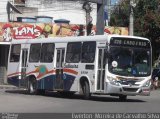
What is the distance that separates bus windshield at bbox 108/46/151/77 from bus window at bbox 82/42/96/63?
1109mm

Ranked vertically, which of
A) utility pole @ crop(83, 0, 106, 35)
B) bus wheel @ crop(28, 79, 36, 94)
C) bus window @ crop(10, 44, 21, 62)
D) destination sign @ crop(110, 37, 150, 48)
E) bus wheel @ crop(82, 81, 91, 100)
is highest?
utility pole @ crop(83, 0, 106, 35)

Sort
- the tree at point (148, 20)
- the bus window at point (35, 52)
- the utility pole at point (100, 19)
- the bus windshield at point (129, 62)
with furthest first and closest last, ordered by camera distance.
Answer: the tree at point (148, 20), the utility pole at point (100, 19), the bus window at point (35, 52), the bus windshield at point (129, 62)

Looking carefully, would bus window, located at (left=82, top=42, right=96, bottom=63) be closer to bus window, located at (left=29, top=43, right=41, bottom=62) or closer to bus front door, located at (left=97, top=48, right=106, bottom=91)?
bus front door, located at (left=97, top=48, right=106, bottom=91)

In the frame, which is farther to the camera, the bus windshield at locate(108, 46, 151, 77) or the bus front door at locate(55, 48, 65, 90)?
the bus front door at locate(55, 48, 65, 90)

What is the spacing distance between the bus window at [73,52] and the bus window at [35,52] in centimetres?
261

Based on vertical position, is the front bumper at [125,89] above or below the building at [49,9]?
below

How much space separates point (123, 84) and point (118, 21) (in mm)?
32204

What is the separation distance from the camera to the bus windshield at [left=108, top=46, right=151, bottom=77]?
2355 cm

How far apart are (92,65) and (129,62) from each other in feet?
5.44

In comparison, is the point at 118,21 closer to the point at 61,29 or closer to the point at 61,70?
the point at 61,29

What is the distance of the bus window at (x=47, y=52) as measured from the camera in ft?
89.2

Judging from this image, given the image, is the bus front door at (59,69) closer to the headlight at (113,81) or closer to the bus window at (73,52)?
the bus window at (73,52)

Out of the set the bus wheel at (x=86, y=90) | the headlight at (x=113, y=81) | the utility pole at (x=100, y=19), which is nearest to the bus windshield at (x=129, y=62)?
the headlight at (x=113, y=81)

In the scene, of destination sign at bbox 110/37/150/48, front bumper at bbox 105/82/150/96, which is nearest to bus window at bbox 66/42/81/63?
destination sign at bbox 110/37/150/48
